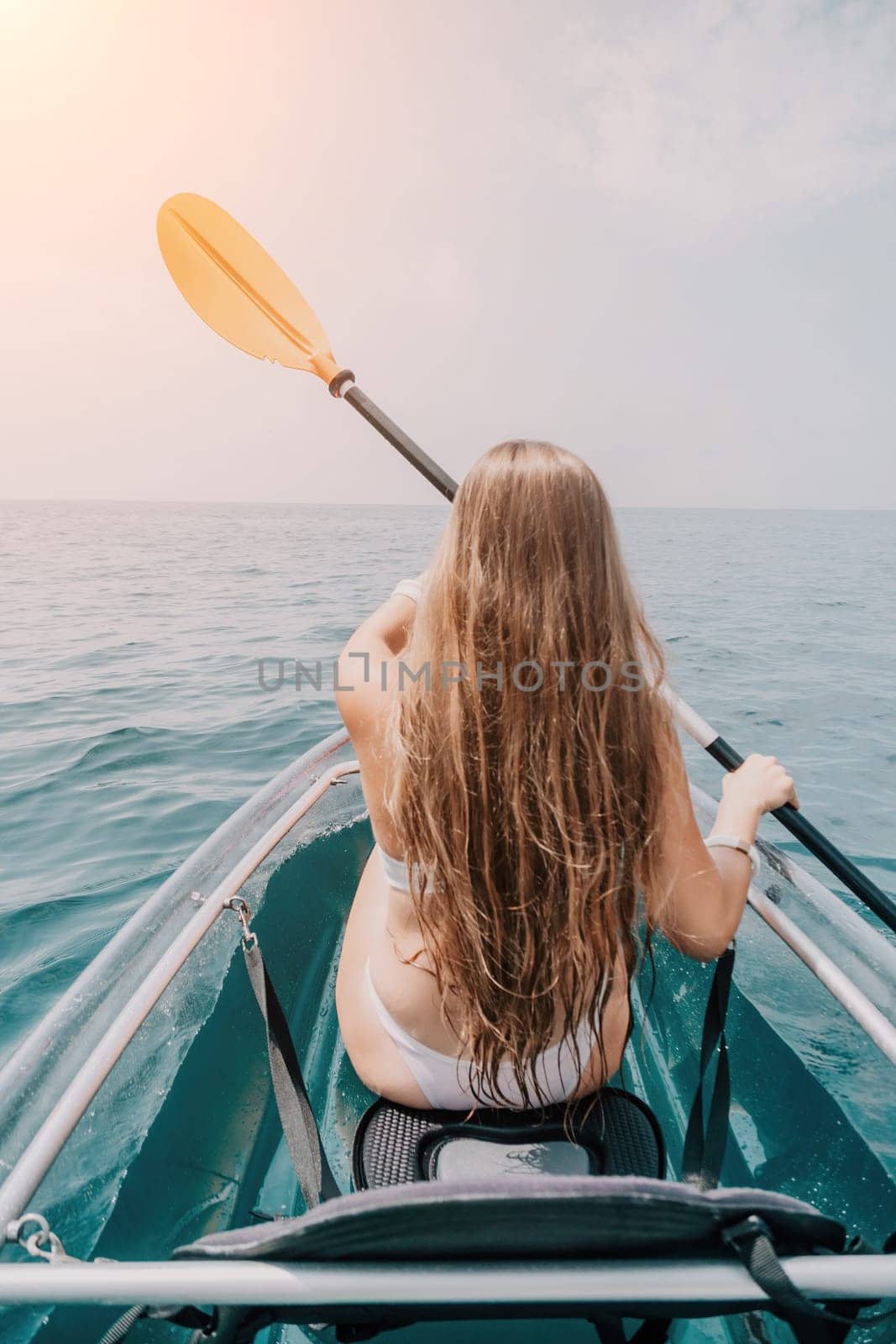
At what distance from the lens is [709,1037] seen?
1.49 meters

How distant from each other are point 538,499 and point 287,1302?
3.54ft

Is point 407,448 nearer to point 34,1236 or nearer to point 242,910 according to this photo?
point 242,910

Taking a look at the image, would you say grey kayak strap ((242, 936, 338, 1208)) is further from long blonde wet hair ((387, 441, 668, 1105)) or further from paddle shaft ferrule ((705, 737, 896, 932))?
paddle shaft ferrule ((705, 737, 896, 932))

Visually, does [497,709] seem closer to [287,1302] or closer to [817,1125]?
[287,1302]

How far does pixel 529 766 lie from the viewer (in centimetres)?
121

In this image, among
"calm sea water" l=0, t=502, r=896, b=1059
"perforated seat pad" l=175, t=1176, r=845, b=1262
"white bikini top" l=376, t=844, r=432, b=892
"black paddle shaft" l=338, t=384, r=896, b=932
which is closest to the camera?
"perforated seat pad" l=175, t=1176, r=845, b=1262

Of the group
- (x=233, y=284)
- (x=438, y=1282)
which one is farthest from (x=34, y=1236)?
Answer: (x=233, y=284)

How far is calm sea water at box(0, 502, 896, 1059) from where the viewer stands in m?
3.39

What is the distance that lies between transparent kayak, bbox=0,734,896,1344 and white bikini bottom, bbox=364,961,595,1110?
220 mm

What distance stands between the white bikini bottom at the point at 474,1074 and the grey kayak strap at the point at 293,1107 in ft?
0.64

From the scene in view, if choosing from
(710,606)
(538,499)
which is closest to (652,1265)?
(538,499)

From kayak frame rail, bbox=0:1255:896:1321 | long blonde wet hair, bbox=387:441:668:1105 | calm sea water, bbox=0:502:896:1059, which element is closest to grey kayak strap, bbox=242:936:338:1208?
long blonde wet hair, bbox=387:441:668:1105

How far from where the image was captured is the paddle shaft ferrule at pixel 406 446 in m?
2.60

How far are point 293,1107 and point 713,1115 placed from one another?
784 millimetres
